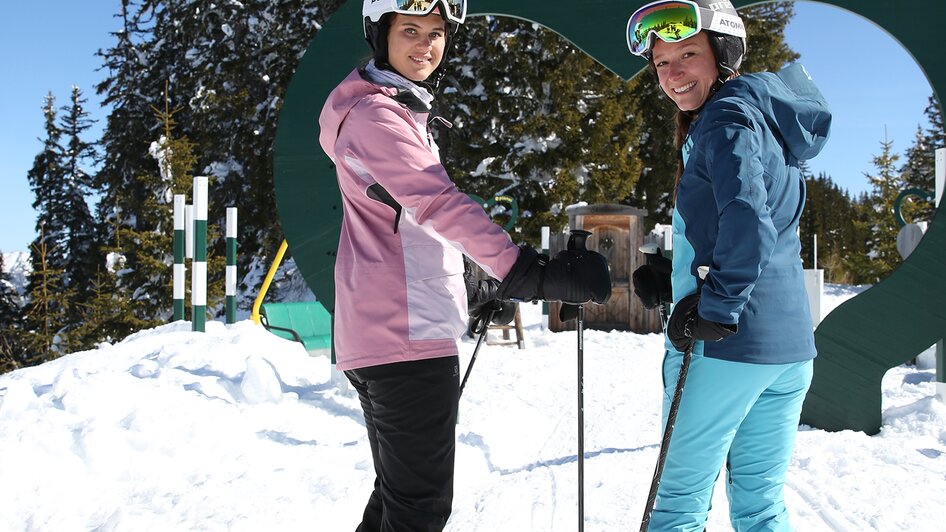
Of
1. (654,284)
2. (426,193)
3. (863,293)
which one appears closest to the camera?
(426,193)

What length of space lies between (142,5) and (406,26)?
26164mm

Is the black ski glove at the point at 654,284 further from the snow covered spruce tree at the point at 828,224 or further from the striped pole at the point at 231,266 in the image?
the snow covered spruce tree at the point at 828,224

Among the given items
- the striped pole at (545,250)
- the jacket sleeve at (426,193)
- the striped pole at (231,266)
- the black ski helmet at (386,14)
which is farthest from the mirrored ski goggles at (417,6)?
the striped pole at (545,250)

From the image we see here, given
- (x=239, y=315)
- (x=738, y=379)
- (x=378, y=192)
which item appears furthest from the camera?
(x=239, y=315)

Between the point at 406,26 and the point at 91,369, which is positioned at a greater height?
the point at 406,26

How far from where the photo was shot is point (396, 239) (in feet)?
5.93

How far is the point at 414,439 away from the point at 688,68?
55.3 inches

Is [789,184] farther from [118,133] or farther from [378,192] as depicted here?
[118,133]

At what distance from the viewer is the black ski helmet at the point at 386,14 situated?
1960mm

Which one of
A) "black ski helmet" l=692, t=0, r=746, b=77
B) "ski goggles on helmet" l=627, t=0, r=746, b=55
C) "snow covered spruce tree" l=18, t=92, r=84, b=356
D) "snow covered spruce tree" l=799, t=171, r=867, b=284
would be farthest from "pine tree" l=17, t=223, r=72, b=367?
"snow covered spruce tree" l=799, t=171, r=867, b=284

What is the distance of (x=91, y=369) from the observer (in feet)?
17.4

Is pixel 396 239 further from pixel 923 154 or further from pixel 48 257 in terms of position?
pixel 923 154

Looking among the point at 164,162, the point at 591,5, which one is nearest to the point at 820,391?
the point at 591,5

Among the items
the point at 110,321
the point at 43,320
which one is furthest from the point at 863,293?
the point at 43,320
